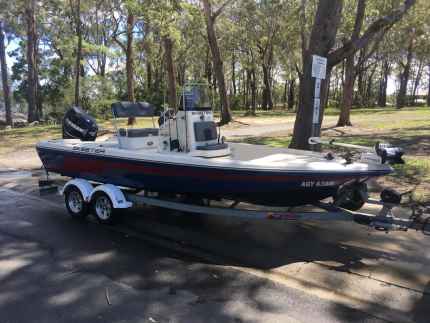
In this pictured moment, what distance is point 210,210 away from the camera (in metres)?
5.65

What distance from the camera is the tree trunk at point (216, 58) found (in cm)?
2145

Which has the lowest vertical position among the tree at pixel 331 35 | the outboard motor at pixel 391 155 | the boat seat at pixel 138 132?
the outboard motor at pixel 391 155

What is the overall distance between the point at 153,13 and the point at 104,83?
1964cm

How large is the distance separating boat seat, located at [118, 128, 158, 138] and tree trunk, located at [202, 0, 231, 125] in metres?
15.9

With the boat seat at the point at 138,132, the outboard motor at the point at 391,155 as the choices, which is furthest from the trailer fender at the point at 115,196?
the outboard motor at the point at 391,155

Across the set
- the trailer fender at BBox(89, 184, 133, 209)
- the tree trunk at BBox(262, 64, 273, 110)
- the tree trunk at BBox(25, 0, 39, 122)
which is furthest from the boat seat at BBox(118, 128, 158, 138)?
the tree trunk at BBox(262, 64, 273, 110)

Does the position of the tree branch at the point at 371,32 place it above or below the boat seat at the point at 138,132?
above

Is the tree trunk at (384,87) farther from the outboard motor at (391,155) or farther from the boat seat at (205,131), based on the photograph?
the outboard motor at (391,155)

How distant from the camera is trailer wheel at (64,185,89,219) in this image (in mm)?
6664

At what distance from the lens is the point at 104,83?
36.2 meters

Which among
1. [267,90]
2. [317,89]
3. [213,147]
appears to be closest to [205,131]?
[213,147]

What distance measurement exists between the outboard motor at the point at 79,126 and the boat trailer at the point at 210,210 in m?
1.07

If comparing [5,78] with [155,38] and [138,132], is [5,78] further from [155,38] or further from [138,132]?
[138,132]

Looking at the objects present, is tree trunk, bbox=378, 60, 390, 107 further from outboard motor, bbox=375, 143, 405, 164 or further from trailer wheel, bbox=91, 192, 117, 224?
trailer wheel, bbox=91, 192, 117, 224
